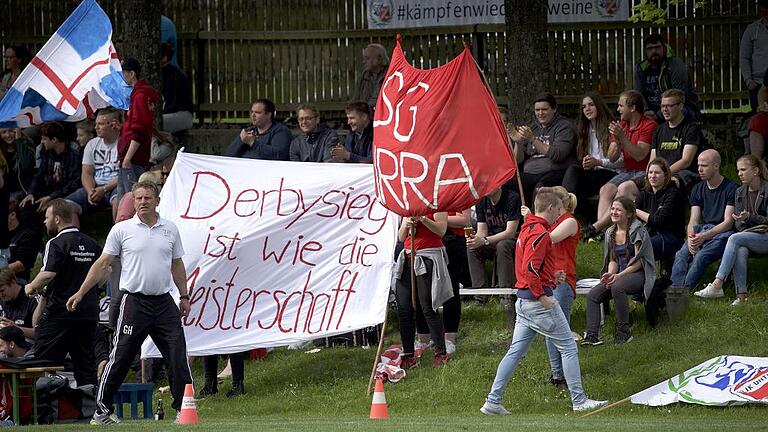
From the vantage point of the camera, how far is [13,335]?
16.2m

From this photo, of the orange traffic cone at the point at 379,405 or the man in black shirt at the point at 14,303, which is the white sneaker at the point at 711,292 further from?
the man in black shirt at the point at 14,303

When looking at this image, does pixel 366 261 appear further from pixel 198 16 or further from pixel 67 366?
pixel 198 16

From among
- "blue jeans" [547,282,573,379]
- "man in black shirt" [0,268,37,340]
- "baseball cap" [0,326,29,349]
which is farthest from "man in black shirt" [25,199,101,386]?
"blue jeans" [547,282,573,379]

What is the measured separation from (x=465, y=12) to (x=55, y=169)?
6.79 meters

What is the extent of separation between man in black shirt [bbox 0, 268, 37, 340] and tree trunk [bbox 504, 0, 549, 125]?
6.88 meters

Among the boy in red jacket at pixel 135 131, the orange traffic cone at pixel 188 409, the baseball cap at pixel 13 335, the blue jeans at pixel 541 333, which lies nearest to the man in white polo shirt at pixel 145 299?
the orange traffic cone at pixel 188 409

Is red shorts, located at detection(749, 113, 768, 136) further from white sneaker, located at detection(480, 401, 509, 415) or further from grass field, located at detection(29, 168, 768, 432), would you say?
white sneaker, located at detection(480, 401, 509, 415)

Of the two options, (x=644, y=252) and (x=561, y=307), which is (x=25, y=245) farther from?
(x=644, y=252)

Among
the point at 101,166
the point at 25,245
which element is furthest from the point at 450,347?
the point at 25,245

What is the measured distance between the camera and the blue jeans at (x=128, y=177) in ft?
62.8

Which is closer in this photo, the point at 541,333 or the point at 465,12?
the point at 541,333

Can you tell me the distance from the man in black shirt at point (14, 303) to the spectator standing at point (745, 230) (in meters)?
7.41

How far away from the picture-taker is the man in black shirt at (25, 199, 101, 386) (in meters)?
15.3

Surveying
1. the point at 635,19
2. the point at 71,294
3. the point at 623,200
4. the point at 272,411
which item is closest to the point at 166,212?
the point at 71,294
